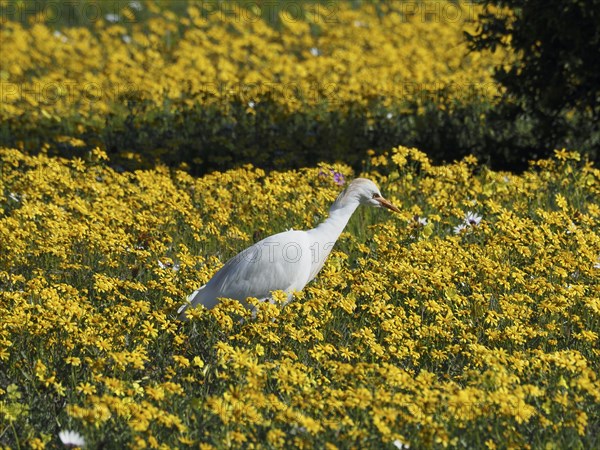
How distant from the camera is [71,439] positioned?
450 cm

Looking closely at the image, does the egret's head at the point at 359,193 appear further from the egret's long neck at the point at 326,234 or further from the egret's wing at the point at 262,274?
the egret's wing at the point at 262,274

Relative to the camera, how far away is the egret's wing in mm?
5918

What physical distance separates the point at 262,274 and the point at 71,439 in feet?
5.78

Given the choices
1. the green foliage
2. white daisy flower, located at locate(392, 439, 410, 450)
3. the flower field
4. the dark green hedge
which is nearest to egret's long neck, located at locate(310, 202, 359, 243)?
the flower field

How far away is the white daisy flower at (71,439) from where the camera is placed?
4480 millimetres

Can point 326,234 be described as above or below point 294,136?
above

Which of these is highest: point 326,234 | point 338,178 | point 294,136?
point 326,234

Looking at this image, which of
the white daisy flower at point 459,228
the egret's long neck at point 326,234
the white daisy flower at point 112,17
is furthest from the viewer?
the white daisy flower at point 112,17

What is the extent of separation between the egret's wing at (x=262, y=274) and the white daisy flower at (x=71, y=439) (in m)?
1.49

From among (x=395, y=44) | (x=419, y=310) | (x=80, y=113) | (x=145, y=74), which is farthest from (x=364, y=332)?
(x=395, y=44)

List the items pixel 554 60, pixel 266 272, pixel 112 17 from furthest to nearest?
pixel 112 17 → pixel 554 60 → pixel 266 272

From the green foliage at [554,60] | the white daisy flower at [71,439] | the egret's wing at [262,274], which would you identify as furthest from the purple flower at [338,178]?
the white daisy flower at [71,439]

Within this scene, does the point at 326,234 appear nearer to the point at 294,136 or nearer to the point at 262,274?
the point at 262,274

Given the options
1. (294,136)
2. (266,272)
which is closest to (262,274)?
(266,272)
